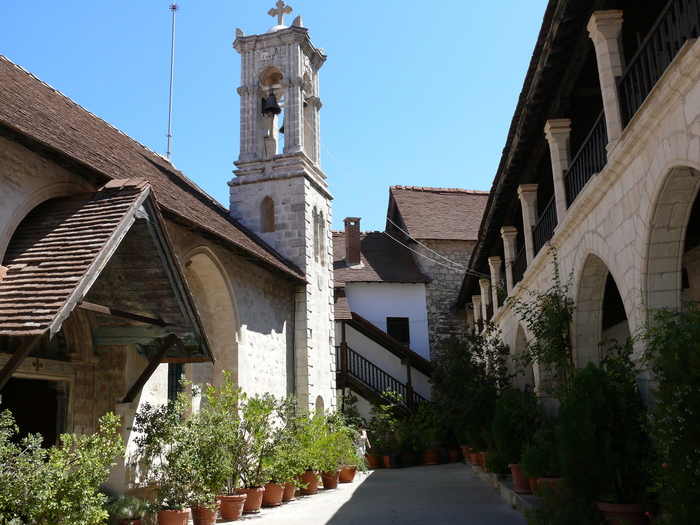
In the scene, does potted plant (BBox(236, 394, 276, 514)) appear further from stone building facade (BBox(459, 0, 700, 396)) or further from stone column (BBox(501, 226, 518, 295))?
stone column (BBox(501, 226, 518, 295))

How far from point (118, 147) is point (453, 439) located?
13.8 m

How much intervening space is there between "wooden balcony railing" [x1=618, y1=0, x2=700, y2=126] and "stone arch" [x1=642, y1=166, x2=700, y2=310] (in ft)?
3.53

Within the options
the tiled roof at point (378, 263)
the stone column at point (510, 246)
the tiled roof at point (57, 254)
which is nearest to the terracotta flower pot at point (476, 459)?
the stone column at point (510, 246)

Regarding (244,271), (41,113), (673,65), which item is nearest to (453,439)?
(244,271)

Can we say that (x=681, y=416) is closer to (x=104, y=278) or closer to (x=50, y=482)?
(x=50, y=482)

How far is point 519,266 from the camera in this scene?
1441 centimetres

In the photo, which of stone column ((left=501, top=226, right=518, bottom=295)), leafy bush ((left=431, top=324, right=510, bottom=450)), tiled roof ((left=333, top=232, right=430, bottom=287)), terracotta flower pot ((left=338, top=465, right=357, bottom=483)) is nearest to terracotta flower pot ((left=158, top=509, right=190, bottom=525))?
terracotta flower pot ((left=338, top=465, right=357, bottom=483))

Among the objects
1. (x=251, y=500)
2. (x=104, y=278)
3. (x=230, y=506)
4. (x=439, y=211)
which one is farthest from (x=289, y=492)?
(x=439, y=211)

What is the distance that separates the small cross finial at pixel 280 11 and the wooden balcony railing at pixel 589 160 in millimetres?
11930

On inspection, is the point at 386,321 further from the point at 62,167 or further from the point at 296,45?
the point at 62,167

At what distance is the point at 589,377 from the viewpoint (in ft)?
21.9

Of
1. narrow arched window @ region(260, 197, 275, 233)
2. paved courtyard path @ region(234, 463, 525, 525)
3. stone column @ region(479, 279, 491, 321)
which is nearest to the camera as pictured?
paved courtyard path @ region(234, 463, 525, 525)

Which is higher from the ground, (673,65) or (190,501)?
(673,65)

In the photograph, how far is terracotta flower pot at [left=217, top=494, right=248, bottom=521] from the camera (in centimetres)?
981
